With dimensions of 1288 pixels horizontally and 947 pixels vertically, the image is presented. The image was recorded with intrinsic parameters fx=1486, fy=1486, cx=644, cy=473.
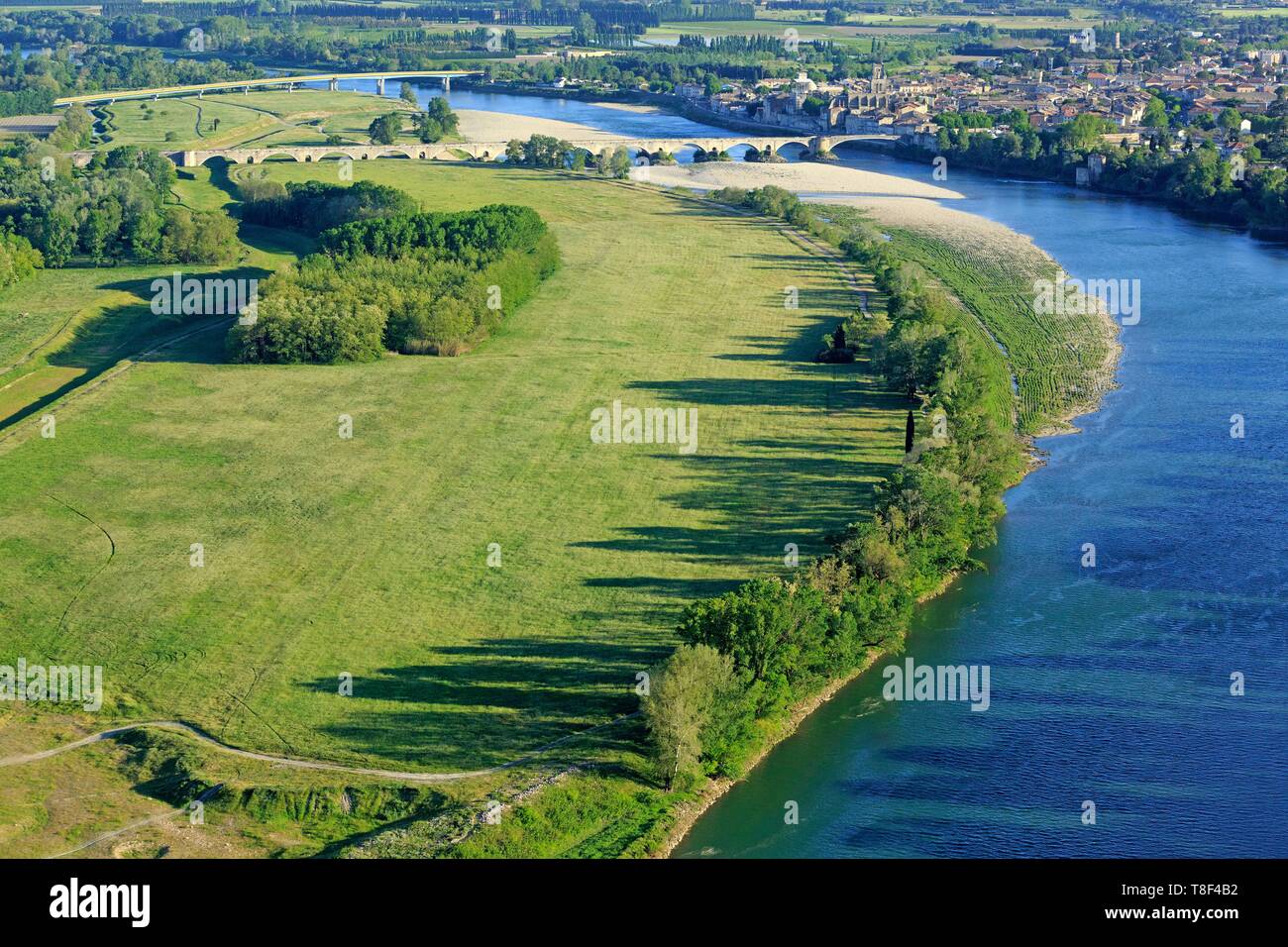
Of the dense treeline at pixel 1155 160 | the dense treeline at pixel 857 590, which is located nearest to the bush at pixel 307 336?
the dense treeline at pixel 857 590

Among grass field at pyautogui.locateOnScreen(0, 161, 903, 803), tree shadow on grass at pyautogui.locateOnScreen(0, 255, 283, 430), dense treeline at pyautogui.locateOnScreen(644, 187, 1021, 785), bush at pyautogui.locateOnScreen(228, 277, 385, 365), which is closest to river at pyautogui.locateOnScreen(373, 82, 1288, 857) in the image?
dense treeline at pyautogui.locateOnScreen(644, 187, 1021, 785)

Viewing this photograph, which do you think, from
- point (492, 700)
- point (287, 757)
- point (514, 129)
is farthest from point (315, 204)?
point (287, 757)

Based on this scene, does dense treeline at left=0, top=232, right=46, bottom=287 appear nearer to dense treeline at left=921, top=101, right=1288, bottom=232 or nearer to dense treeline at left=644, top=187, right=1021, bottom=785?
dense treeline at left=644, top=187, right=1021, bottom=785

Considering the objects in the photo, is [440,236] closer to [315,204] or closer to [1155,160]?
[315,204]

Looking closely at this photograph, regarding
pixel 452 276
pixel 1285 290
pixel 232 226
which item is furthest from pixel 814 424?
pixel 232 226

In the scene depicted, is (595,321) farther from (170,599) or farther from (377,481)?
(170,599)
